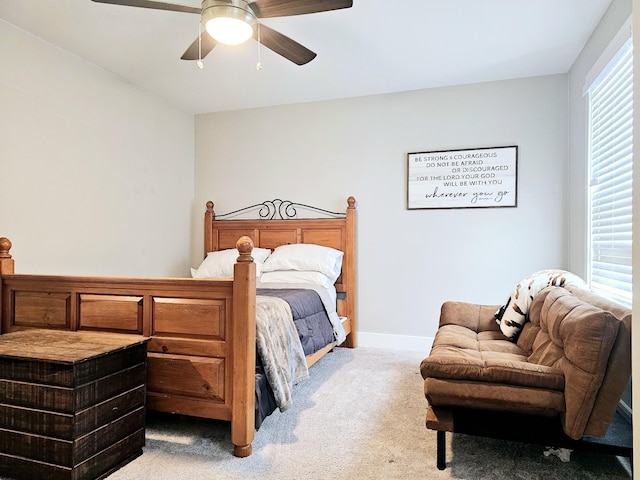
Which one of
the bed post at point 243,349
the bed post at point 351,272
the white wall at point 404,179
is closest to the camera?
the bed post at point 243,349

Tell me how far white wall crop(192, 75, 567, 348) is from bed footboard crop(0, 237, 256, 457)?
2.32 meters

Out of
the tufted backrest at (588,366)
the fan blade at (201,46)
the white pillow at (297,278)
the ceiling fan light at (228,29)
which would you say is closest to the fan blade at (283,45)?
the ceiling fan light at (228,29)

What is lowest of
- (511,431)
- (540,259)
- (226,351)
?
(511,431)

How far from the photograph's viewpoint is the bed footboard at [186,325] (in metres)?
2.02

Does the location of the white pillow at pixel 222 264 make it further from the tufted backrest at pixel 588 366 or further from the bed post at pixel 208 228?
the tufted backrest at pixel 588 366

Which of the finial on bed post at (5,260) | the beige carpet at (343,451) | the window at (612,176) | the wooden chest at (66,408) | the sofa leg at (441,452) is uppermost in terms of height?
the window at (612,176)

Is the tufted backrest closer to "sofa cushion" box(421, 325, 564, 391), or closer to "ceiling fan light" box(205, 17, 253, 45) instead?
"sofa cushion" box(421, 325, 564, 391)

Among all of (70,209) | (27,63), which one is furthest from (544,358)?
(27,63)

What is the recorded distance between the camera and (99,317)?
2299 millimetres

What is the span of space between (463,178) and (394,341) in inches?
65.6

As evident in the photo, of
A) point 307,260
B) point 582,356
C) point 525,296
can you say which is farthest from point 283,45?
point 582,356

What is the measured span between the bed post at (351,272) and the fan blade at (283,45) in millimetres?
1640

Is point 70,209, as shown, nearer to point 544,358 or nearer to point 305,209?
point 305,209

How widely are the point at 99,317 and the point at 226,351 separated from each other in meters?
0.78
